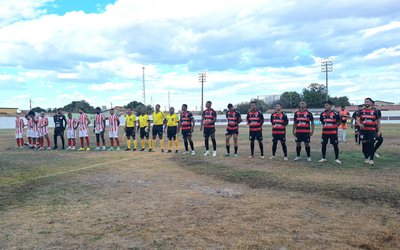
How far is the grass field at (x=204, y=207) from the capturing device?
479cm

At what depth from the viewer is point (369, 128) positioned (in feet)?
38.2

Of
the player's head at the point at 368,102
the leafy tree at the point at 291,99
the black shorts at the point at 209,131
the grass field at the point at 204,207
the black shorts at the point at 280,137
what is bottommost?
the grass field at the point at 204,207

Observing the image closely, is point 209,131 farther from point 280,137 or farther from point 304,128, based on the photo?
point 304,128

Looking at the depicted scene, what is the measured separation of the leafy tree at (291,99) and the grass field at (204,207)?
87.2 metres

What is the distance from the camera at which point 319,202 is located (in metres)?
6.65

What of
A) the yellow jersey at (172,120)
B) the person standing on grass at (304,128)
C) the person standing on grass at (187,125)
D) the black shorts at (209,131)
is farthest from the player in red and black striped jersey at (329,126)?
the yellow jersey at (172,120)

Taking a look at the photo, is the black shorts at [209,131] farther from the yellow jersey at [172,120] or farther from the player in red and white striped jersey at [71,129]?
the player in red and white striped jersey at [71,129]

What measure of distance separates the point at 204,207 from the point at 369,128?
25.4ft

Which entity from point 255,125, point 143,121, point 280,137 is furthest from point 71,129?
point 280,137

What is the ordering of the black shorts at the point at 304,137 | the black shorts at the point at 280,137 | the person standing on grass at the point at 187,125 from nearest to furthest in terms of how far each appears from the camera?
the black shorts at the point at 304,137 → the black shorts at the point at 280,137 → the person standing on grass at the point at 187,125

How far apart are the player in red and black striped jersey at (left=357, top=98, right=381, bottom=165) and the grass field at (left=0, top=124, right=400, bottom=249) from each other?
50 cm

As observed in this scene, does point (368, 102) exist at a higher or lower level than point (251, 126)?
higher

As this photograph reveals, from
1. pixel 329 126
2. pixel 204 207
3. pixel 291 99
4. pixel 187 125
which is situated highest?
pixel 291 99

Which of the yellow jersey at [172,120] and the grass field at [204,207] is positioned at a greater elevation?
the yellow jersey at [172,120]
